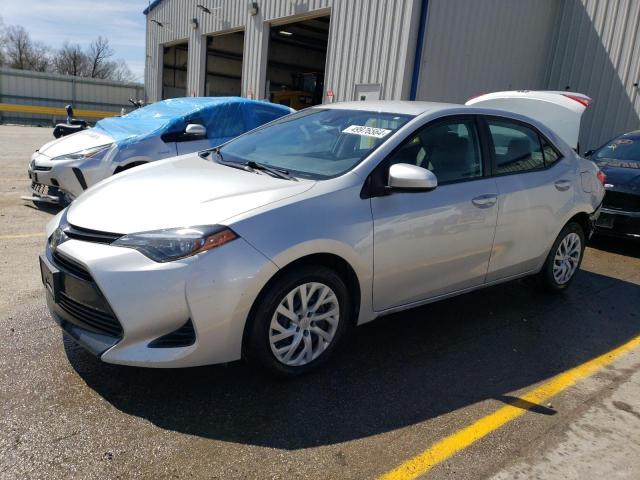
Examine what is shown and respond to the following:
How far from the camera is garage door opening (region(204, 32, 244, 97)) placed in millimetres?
22750

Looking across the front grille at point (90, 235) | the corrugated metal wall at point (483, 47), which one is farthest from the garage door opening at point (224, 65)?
the front grille at point (90, 235)

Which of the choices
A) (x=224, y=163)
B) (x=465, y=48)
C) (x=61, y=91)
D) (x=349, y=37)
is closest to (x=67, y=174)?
(x=224, y=163)

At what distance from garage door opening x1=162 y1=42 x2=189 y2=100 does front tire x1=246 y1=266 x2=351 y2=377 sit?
22539 millimetres

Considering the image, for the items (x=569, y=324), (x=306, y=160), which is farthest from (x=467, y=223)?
(x=569, y=324)

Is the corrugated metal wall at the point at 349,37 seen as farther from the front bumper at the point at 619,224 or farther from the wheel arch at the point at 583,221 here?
the wheel arch at the point at 583,221

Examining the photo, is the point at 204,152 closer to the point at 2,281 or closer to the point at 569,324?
the point at 2,281

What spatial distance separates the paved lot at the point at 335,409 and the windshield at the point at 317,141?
1241mm

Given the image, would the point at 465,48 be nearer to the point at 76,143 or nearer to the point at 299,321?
the point at 76,143

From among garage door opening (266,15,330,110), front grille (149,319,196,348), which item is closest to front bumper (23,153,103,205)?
front grille (149,319,196,348)

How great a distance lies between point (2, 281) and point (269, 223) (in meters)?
2.73

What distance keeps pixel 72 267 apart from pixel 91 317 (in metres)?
0.28

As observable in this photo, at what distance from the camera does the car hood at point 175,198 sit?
108 inches

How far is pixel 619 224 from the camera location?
6.69m

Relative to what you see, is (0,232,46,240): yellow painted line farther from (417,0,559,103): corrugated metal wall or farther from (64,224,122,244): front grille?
(417,0,559,103): corrugated metal wall
